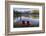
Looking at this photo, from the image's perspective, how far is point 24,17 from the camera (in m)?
1.42

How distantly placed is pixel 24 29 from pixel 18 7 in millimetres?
356

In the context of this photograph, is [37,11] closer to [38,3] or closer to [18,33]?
[38,3]

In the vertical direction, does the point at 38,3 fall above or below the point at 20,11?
above

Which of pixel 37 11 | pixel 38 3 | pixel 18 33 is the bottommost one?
pixel 18 33

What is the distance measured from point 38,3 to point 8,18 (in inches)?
20.8

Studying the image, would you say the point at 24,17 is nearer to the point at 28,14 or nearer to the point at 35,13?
the point at 28,14

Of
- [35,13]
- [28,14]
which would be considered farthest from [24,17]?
[35,13]

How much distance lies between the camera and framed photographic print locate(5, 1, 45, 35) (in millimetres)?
1393

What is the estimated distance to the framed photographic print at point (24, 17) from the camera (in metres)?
1.39

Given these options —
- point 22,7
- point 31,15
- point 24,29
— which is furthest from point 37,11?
point 24,29
